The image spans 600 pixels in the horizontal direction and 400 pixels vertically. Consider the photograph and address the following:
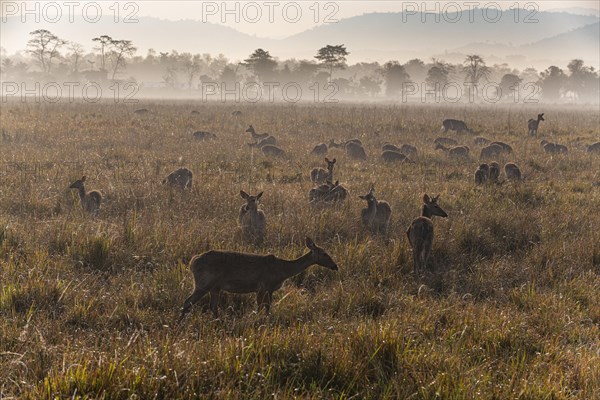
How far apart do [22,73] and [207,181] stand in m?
162

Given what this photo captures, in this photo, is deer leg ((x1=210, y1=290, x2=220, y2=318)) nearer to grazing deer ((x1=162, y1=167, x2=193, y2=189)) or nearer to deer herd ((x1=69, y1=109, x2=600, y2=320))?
deer herd ((x1=69, y1=109, x2=600, y2=320))

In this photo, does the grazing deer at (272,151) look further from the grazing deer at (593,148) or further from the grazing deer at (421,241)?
the grazing deer at (593,148)

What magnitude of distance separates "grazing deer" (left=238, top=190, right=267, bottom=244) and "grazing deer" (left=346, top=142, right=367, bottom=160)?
8.97 meters

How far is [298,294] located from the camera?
563 centimetres

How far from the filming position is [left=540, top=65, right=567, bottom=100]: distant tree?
125625 millimetres

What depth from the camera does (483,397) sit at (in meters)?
3.53

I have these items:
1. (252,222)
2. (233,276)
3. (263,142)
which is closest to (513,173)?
(252,222)

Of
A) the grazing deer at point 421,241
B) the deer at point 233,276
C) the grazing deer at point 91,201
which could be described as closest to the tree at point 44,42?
the grazing deer at point 91,201

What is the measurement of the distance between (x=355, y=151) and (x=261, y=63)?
296 ft

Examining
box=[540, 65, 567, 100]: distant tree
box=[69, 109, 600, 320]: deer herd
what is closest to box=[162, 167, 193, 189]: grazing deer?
box=[69, 109, 600, 320]: deer herd

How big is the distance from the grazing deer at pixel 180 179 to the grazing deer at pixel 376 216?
4.17 metres

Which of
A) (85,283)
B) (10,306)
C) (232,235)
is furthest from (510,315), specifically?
(10,306)

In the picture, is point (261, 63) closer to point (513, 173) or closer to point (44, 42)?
point (44, 42)

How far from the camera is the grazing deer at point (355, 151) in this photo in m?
16.4
